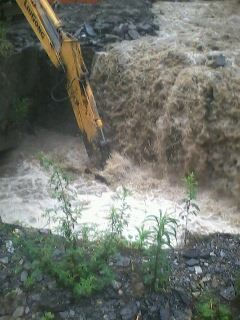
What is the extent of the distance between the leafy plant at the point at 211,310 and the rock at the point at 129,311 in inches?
21.8

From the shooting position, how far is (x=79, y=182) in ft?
23.4

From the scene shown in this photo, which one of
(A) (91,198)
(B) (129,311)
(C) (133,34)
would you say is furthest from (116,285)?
(C) (133,34)

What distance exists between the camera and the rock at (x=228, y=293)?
4.84 meters

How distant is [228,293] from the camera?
193 inches

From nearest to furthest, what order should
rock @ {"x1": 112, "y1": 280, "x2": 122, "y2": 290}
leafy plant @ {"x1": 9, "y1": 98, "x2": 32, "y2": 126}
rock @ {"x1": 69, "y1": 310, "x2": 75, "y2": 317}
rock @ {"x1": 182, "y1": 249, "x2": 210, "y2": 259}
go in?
rock @ {"x1": 69, "y1": 310, "x2": 75, "y2": 317} < rock @ {"x1": 112, "y1": 280, "x2": 122, "y2": 290} < rock @ {"x1": 182, "y1": 249, "x2": 210, "y2": 259} < leafy plant @ {"x1": 9, "y1": 98, "x2": 32, "y2": 126}

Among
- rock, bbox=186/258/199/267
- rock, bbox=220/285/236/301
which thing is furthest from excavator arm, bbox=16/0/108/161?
rock, bbox=220/285/236/301

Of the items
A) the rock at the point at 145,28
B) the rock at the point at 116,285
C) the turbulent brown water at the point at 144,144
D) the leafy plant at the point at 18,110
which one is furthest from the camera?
the rock at the point at 145,28

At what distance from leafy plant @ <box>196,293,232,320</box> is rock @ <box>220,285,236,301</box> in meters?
0.10

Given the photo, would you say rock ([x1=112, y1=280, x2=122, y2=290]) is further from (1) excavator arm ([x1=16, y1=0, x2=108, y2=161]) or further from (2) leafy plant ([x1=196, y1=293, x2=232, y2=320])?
(1) excavator arm ([x1=16, y1=0, x2=108, y2=161])

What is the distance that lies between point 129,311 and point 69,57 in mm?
3217

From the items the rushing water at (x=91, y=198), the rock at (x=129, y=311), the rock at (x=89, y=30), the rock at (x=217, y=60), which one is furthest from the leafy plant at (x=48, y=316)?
the rock at (x=89, y=30)

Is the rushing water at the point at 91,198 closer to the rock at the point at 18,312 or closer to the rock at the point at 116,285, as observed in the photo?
the rock at the point at 116,285

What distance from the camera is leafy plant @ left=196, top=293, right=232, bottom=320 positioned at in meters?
4.60

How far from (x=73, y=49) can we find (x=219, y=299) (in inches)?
132
